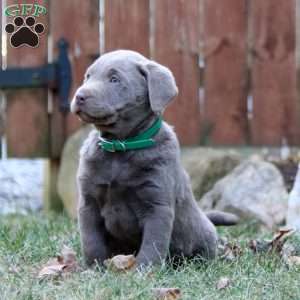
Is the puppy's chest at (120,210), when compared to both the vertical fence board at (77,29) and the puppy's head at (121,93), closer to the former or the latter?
the puppy's head at (121,93)

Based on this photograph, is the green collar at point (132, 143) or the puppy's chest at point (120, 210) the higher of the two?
the green collar at point (132, 143)

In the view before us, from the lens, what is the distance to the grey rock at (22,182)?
21.1 ft

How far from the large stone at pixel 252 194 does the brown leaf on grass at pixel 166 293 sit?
2402mm

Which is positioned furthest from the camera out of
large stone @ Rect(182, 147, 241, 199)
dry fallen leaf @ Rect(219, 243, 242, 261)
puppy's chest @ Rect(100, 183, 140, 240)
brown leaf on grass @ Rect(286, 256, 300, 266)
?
large stone @ Rect(182, 147, 241, 199)

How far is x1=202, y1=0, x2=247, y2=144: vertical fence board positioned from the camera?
250 inches

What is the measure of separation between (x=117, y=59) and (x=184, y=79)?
2.85 meters

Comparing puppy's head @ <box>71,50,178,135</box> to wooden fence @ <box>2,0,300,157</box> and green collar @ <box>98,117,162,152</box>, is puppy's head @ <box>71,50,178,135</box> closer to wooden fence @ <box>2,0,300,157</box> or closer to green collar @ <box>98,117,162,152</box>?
green collar @ <box>98,117,162,152</box>

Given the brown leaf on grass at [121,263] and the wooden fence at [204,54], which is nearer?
the brown leaf on grass at [121,263]

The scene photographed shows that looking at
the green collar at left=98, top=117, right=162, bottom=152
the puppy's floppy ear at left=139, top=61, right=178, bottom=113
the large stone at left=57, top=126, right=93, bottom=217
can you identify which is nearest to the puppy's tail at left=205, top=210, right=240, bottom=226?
the green collar at left=98, top=117, right=162, bottom=152

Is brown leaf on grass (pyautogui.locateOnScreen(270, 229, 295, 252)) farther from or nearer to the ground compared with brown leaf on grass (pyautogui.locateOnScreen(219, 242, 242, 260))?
farther from the ground

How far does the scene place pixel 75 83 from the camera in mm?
6375

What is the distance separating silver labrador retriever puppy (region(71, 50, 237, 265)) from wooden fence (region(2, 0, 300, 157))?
2.70 meters

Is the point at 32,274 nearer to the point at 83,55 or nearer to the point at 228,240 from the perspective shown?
the point at 228,240

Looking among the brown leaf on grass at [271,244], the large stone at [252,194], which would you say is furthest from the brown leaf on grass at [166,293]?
the large stone at [252,194]
